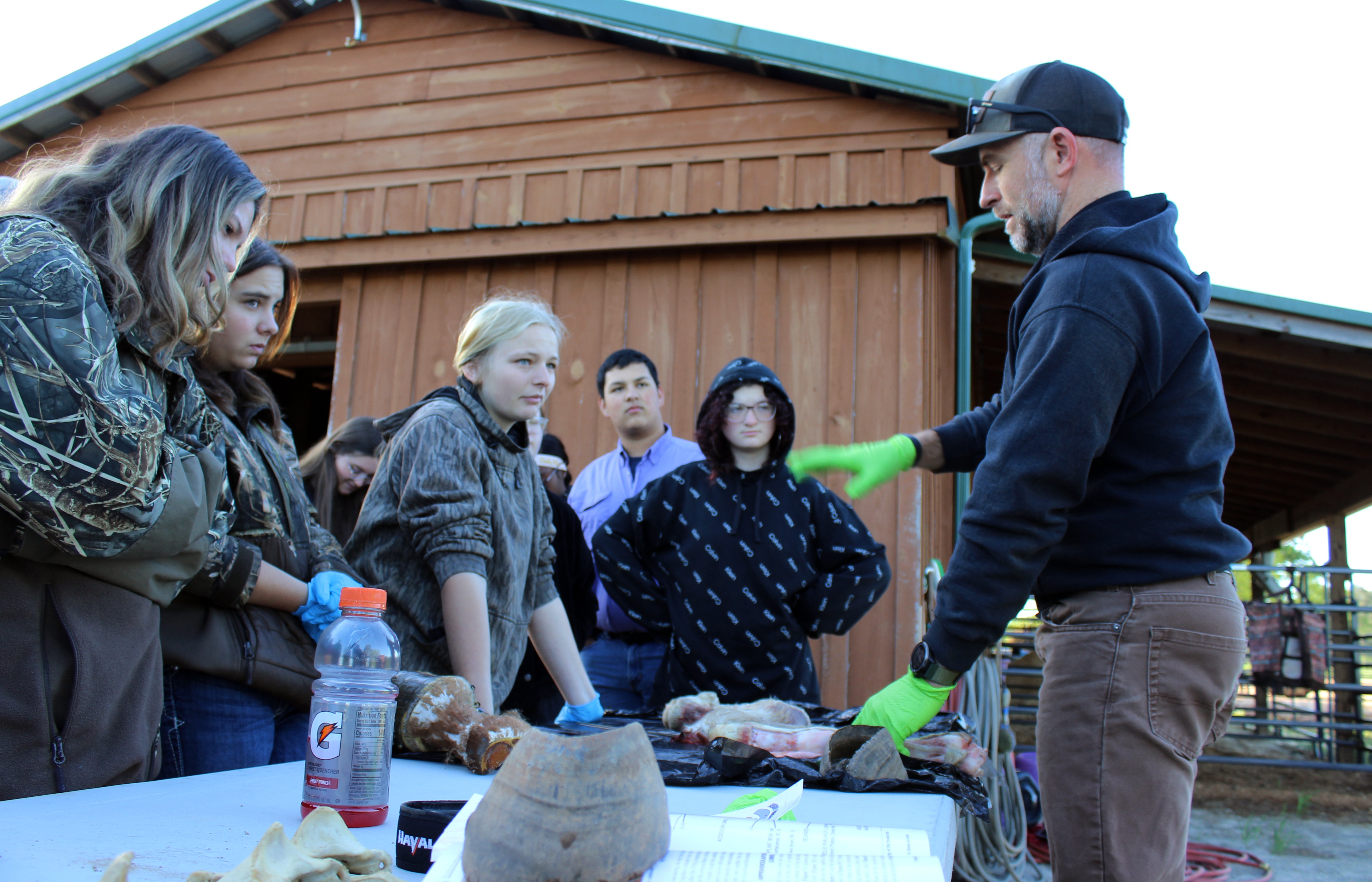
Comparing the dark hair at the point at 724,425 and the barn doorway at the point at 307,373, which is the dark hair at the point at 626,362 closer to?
the dark hair at the point at 724,425

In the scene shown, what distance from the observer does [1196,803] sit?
700cm

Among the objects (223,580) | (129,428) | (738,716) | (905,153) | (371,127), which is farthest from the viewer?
(371,127)

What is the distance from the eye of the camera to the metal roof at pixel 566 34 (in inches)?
201

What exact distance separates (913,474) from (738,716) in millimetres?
2804

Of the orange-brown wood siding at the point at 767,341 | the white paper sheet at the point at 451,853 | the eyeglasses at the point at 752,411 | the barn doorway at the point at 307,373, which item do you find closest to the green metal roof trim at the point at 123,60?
the barn doorway at the point at 307,373

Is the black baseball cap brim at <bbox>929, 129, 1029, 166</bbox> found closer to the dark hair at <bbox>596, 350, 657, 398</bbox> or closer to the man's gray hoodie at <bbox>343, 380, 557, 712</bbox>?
the man's gray hoodie at <bbox>343, 380, 557, 712</bbox>

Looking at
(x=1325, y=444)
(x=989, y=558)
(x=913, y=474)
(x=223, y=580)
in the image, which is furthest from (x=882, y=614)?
(x=1325, y=444)

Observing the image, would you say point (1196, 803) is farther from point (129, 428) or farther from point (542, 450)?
→ point (129, 428)

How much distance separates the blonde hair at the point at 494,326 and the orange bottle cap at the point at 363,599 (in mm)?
1378

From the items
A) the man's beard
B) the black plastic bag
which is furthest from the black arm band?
the black plastic bag

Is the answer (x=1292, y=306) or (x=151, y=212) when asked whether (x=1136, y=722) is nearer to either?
(x=151, y=212)

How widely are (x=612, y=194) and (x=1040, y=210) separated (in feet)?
13.3

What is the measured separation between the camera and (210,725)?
6.06 ft

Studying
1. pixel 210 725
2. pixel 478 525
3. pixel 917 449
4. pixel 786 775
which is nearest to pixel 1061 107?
pixel 917 449
